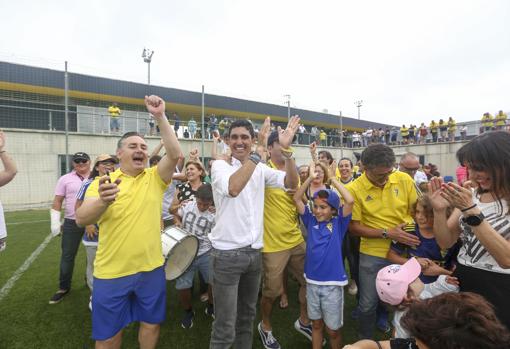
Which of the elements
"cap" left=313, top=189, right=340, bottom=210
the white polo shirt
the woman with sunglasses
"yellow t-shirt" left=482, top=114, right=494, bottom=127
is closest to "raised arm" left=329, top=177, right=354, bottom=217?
"cap" left=313, top=189, right=340, bottom=210

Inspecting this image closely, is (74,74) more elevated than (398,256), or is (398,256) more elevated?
(74,74)

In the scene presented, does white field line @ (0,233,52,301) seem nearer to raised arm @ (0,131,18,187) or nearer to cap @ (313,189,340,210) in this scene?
raised arm @ (0,131,18,187)

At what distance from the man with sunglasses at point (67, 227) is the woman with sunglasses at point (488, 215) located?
15.5 feet

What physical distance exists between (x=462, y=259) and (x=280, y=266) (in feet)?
5.97

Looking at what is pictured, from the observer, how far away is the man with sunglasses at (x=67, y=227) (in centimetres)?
441

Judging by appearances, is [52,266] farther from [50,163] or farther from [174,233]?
[50,163]

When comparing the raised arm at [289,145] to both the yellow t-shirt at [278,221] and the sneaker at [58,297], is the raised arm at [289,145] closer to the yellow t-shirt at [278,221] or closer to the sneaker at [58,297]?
the yellow t-shirt at [278,221]

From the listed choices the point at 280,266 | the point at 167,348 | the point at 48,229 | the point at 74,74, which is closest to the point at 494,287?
the point at 280,266

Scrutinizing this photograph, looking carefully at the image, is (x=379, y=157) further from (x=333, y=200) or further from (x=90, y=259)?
(x=90, y=259)

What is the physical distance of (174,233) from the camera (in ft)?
11.3

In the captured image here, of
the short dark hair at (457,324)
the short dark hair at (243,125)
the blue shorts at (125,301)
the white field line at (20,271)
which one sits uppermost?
the short dark hair at (243,125)

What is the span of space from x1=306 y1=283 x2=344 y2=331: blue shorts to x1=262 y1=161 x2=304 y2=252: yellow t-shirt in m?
0.59

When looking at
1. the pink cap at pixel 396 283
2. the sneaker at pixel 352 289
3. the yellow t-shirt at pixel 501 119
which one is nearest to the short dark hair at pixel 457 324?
the pink cap at pixel 396 283

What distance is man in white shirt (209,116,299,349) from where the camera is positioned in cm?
247
